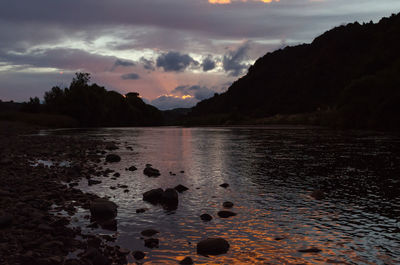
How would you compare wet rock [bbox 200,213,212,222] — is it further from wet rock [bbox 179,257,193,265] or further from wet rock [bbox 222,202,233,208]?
wet rock [bbox 179,257,193,265]

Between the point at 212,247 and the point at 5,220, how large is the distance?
687cm

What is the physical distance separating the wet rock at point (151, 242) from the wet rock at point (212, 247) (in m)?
1.42

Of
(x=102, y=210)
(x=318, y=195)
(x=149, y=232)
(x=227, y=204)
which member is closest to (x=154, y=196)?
(x=102, y=210)

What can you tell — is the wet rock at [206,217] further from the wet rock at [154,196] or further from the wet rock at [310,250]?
the wet rock at [310,250]

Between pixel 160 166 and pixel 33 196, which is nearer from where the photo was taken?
pixel 33 196

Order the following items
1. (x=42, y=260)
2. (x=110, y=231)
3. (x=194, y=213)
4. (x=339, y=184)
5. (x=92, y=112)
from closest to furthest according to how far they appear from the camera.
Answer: (x=42, y=260)
(x=110, y=231)
(x=194, y=213)
(x=339, y=184)
(x=92, y=112)

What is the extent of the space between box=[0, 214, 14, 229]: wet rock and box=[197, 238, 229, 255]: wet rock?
250 inches

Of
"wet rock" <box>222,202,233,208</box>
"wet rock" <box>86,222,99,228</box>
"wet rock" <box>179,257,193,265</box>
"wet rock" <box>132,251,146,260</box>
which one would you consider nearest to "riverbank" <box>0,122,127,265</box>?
"wet rock" <box>132,251,146,260</box>

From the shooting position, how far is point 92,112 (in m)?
164

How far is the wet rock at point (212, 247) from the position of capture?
1027 cm

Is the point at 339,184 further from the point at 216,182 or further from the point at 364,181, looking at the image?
the point at 216,182

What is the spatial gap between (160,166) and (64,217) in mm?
15989

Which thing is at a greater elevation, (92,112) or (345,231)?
(92,112)

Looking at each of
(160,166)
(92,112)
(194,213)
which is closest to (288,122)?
(92,112)
